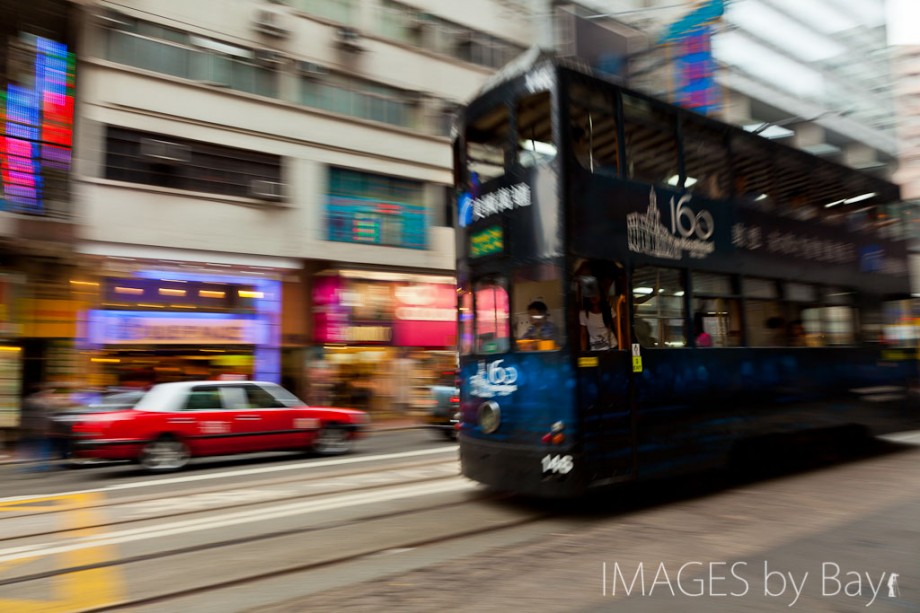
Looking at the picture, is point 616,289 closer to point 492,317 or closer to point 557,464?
point 492,317

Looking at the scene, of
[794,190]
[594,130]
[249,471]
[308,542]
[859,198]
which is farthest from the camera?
[249,471]

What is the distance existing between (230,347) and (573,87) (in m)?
14.4

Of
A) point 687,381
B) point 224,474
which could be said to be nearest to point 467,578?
point 687,381

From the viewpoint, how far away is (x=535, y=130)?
6242 millimetres

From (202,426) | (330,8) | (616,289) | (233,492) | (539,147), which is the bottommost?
(233,492)

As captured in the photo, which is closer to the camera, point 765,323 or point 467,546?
point 467,546

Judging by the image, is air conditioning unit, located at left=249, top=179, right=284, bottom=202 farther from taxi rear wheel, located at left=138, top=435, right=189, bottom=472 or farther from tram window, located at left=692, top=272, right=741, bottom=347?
tram window, located at left=692, top=272, right=741, bottom=347

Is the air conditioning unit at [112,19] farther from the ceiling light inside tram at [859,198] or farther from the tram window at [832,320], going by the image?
the tram window at [832,320]

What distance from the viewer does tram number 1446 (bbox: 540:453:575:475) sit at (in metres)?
5.68

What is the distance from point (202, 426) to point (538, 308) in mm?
6810

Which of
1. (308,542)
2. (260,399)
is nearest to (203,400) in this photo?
(260,399)

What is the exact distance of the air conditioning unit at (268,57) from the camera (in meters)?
18.7

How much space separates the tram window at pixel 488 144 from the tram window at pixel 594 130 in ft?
2.39

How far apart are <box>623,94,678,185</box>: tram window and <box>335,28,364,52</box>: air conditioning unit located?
15550 mm
